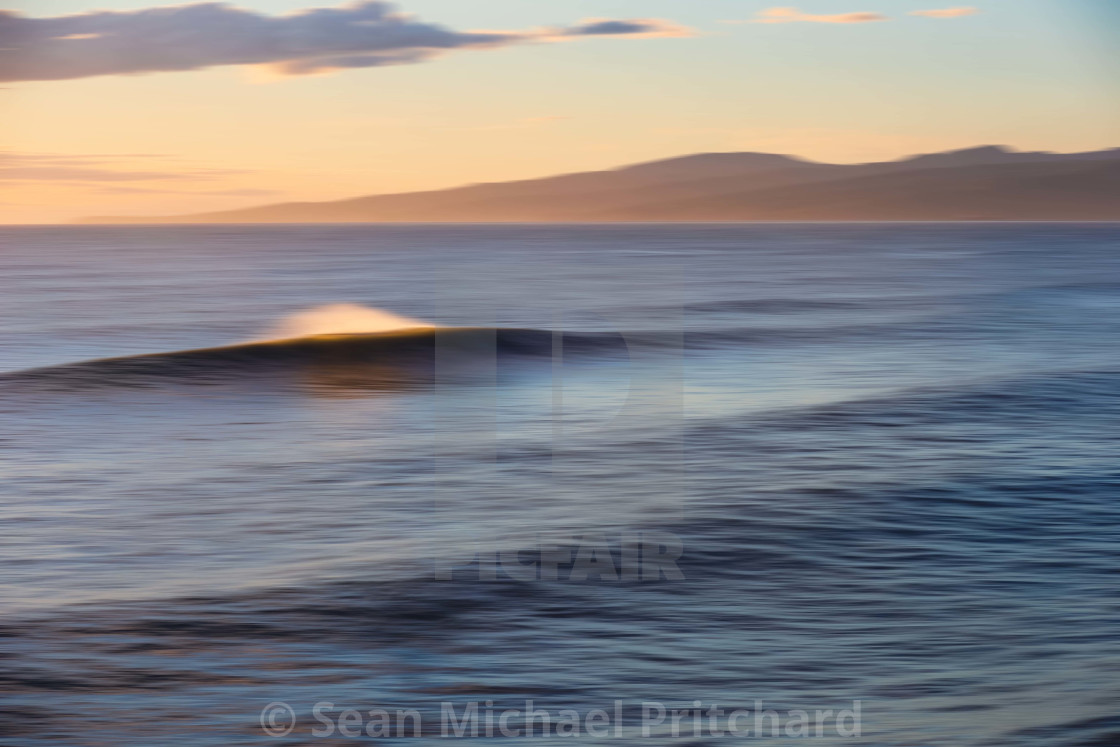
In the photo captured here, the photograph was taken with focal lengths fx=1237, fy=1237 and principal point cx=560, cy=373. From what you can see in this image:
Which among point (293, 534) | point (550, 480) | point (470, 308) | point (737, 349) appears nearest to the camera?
point (293, 534)

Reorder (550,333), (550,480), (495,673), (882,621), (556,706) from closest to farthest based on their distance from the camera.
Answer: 1. (556,706)
2. (495,673)
3. (882,621)
4. (550,480)
5. (550,333)

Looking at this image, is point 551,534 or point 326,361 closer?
point 551,534

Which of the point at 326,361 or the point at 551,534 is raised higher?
the point at 326,361

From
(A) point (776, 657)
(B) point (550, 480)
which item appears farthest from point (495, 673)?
(B) point (550, 480)

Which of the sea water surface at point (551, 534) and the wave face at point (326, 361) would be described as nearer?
the sea water surface at point (551, 534)

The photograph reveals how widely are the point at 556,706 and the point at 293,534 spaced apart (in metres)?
5.45

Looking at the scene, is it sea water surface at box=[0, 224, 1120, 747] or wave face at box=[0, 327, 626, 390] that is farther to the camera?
wave face at box=[0, 327, 626, 390]

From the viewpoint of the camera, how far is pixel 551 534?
42.7ft

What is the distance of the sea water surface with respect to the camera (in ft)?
27.9

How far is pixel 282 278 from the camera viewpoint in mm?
84438

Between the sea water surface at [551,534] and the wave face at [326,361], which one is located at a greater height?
the wave face at [326,361]

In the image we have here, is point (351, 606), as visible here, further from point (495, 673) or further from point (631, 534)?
point (631, 534)

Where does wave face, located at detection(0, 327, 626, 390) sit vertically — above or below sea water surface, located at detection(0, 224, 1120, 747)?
above

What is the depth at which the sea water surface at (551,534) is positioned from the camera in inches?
335
